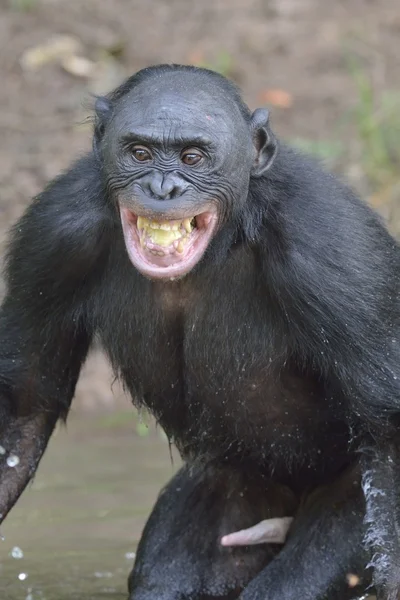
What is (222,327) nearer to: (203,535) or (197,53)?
(203,535)

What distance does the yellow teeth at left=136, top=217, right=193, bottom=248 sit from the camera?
648cm

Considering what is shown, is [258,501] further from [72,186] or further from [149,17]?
[149,17]

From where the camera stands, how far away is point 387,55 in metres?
15.4

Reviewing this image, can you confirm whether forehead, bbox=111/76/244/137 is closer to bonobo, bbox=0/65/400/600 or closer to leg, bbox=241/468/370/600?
bonobo, bbox=0/65/400/600

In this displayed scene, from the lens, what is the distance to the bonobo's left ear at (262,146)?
6.98 metres

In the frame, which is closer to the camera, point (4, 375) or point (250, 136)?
point (250, 136)

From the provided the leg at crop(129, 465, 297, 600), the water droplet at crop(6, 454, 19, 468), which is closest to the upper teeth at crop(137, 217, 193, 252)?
the water droplet at crop(6, 454, 19, 468)

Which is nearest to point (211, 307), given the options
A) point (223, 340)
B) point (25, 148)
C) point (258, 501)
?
point (223, 340)

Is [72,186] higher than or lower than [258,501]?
higher

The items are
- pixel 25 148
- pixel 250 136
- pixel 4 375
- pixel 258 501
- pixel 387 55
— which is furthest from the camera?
pixel 387 55

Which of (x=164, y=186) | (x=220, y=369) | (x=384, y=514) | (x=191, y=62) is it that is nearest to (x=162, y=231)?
(x=164, y=186)

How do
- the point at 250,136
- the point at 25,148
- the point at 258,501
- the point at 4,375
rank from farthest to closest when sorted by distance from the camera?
the point at 25,148
the point at 258,501
the point at 4,375
the point at 250,136

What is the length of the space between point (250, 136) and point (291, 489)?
2.15 meters

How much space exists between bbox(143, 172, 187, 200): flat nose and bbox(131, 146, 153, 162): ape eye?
0.46 ft
